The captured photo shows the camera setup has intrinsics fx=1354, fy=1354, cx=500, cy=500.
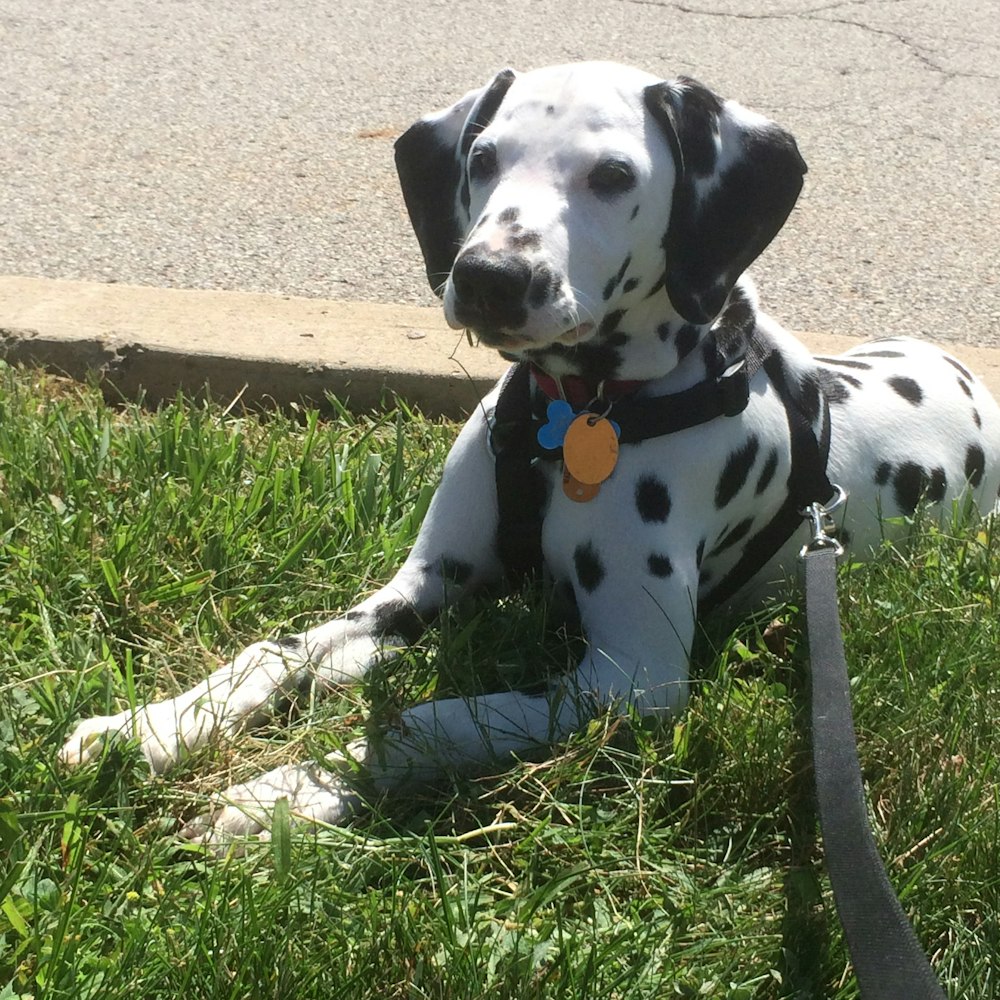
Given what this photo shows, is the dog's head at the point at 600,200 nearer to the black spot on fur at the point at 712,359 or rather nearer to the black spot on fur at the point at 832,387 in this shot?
the black spot on fur at the point at 712,359

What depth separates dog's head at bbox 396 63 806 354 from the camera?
277cm

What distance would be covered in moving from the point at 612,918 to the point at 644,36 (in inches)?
301

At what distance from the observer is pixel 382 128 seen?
24.3 feet

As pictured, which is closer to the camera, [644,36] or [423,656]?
[423,656]

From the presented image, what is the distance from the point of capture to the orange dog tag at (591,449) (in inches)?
122

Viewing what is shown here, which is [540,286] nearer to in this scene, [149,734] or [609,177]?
[609,177]

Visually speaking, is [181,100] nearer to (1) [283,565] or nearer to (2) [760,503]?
(1) [283,565]

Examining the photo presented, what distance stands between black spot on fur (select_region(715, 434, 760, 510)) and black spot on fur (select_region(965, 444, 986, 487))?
38.1 inches

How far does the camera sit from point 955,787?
2.72 meters

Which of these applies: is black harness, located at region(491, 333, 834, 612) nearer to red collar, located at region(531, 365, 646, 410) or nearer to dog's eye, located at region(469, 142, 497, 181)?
red collar, located at region(531, 365, 646, 410)

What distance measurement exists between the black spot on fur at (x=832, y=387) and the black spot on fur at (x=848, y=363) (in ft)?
0.40

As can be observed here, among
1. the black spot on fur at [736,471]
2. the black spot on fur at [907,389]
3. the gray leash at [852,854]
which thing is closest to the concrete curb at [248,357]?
the black spot on fur at [907,389]

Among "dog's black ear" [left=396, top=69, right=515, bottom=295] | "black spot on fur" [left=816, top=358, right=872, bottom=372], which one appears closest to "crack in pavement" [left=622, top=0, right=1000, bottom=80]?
"black spot on fur" [left=816, top=358, right=872, bottom=372]

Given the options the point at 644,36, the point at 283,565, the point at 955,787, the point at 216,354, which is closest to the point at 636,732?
the point at 955,787
